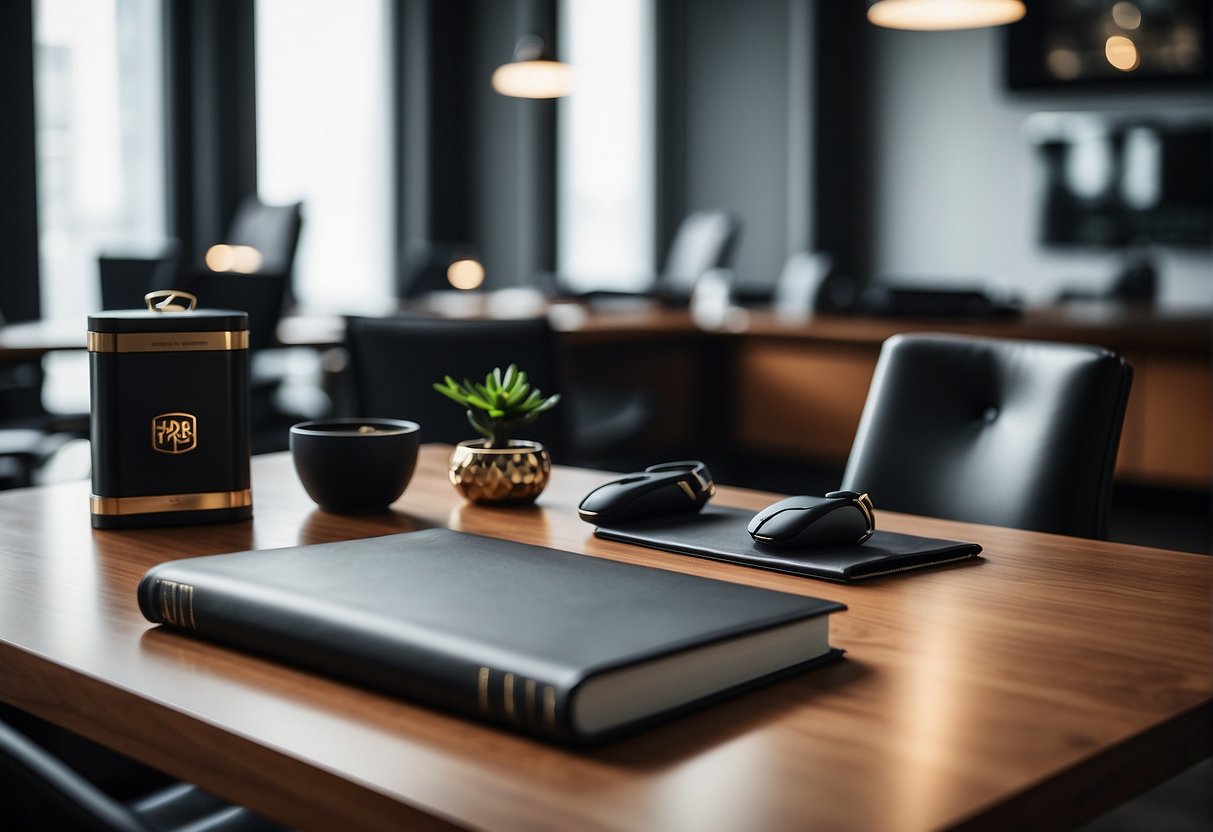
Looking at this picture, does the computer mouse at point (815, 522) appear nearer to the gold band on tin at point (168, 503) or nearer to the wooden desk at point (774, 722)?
the wooden desk at point (774, 722)

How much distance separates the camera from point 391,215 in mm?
7797

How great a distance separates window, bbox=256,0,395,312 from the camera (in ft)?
22.9

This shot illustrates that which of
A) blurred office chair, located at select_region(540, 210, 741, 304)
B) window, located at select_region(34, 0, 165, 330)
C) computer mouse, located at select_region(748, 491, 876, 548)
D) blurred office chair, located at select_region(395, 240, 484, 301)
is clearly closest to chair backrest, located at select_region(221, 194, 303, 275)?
blurred office chair, located at select_region(395, 240, 484, 301)

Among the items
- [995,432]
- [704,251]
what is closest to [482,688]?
[995,432]

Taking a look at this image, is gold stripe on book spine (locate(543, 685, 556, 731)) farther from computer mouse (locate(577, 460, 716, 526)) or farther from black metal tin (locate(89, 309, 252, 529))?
black metal tin (locate(89, 309, 252, 529))

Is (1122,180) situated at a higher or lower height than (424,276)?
higher

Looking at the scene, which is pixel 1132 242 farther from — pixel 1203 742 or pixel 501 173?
pixel 1203 742

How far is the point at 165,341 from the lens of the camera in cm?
113

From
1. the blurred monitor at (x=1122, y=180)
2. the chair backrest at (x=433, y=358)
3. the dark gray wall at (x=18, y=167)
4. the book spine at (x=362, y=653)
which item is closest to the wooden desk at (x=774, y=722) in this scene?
the book spine at (x=362, y=653)

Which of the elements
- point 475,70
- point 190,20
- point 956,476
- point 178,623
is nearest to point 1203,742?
point 178,623

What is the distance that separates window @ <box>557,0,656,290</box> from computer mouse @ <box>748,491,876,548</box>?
25.3 ft

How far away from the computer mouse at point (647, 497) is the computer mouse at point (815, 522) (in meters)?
0.14

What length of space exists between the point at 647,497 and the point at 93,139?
575cm

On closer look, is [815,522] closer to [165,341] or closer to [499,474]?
[499,474]
